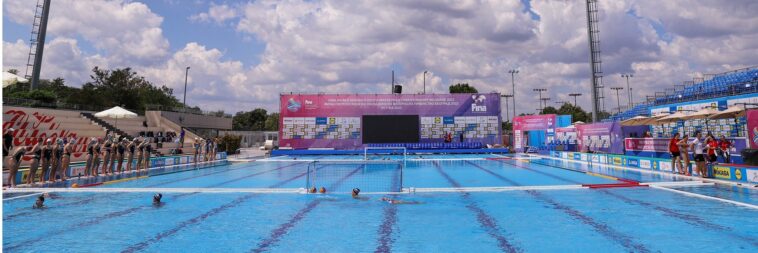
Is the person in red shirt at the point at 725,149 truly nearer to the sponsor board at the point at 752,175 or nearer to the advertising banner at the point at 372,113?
the sponsor board at the point at 752,175

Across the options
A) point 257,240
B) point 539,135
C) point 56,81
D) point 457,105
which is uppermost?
point 56,81

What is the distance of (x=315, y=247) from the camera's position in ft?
16.6

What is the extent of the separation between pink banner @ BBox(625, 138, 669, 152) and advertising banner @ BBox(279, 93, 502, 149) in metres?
11.3

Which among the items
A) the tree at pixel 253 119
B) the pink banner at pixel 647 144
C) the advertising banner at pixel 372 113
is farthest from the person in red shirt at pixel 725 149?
the tree at pixel 253 119

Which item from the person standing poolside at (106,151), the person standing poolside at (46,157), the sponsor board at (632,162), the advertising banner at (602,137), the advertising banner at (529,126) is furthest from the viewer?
the advertising banner at (529,126)

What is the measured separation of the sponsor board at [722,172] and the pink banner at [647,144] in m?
6.50

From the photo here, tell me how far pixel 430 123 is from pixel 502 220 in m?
25.2

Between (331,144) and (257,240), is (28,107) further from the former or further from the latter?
(257,240)

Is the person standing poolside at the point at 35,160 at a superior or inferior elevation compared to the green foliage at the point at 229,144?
inferior

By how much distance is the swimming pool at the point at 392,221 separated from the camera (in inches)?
203

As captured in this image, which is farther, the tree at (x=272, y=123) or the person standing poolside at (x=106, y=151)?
the tree at (x=272, y=123)

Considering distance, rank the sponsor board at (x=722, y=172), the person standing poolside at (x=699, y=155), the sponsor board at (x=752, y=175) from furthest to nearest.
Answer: the person standing poolside at (x=699, y=155), the sponsor board at (x=722, y=172), the sponsor board at (x=752, y=175)

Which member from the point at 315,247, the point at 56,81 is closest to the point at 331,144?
the point at 315,247

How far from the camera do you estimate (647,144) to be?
65.0ft
